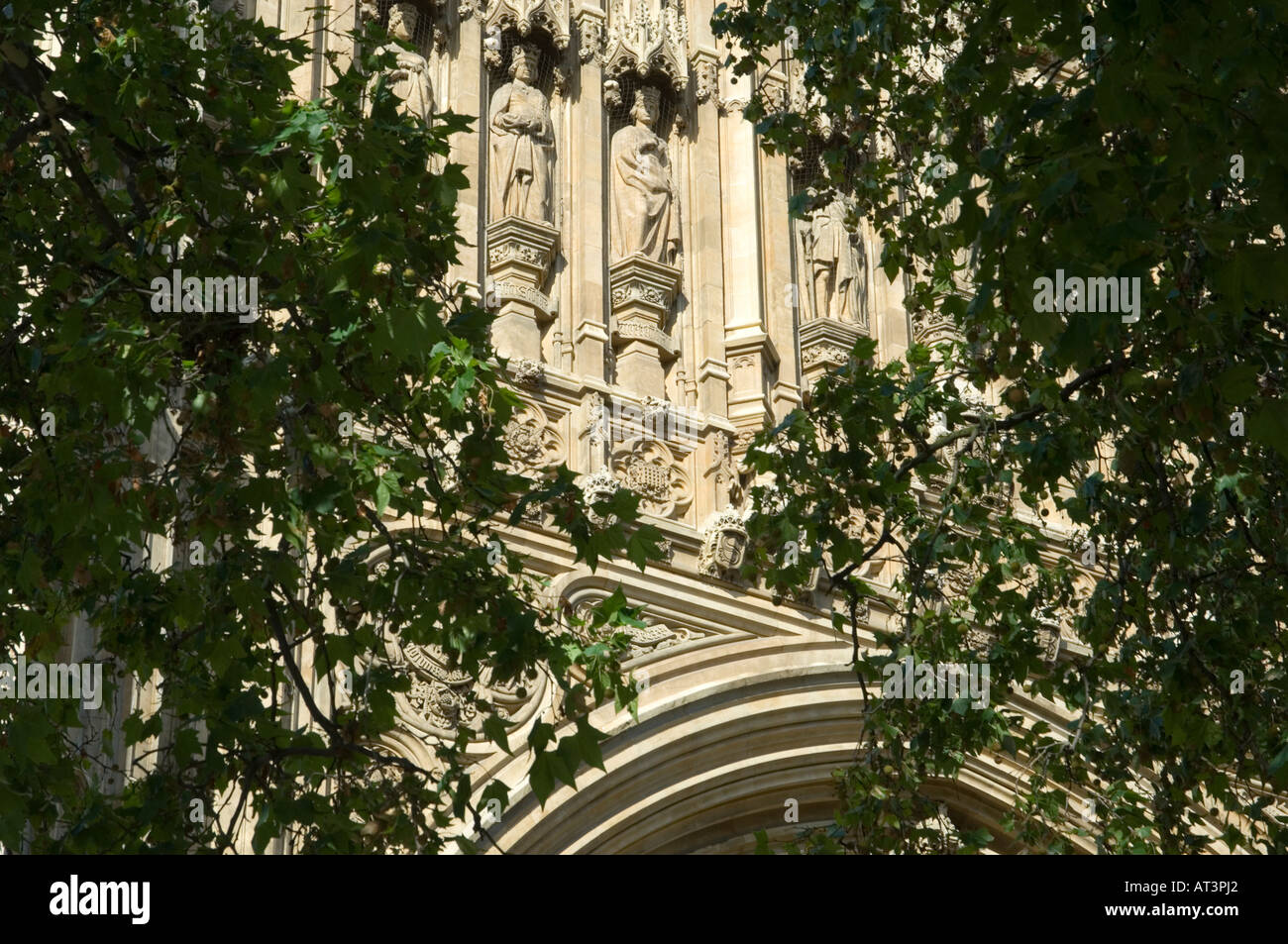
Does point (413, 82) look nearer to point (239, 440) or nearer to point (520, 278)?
point (520, 278)

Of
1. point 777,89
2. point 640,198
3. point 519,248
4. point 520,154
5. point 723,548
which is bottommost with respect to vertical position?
point 723,548

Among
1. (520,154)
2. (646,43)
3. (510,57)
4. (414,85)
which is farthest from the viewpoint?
(646,43)

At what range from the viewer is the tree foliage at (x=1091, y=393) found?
22.1 ft

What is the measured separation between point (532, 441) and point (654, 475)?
97 cm

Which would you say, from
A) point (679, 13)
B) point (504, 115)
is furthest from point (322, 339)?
point (679, 13)

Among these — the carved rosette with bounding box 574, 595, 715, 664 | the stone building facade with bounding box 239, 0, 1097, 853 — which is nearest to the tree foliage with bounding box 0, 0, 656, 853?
the stone building facade with bounding box 239, 0, 1097, 853

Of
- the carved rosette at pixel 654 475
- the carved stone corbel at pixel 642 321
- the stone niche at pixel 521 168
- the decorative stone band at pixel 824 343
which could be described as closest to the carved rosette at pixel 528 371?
the stone niche at pixel 521 168

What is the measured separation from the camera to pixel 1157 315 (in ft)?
27.7

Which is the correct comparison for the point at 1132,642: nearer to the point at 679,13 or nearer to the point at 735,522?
the point at 735,522

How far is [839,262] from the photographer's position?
16.5 meters

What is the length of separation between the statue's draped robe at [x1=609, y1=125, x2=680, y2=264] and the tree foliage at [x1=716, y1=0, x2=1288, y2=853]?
11.4ft

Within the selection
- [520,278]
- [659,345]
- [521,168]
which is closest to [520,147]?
[521,168]

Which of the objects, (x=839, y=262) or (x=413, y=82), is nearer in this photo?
(x=413, y=82)

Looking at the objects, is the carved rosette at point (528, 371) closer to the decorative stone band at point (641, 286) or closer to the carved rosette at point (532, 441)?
the carved rosette at point (532, 441)
